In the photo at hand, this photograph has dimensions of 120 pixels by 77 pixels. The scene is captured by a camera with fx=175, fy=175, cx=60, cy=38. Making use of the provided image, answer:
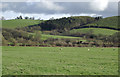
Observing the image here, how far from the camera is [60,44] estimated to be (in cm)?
6456

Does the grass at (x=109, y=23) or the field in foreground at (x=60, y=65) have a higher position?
the grass at (x=109, y=23)

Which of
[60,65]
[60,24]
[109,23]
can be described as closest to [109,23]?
[109,23]

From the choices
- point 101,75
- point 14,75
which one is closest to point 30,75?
point 14,75

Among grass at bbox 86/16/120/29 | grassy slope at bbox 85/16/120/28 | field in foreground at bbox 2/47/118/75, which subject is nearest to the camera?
field in foreground at bbox 2/47/118/75

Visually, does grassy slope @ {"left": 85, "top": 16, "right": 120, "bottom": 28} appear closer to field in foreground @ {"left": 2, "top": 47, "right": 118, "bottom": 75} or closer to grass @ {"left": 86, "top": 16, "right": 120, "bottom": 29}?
grass @ {"left": 86, "top": 16, "right": 120, "bottom": 29}

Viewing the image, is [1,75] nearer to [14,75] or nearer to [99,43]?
[14,75]

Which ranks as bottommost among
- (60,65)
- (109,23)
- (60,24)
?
(60,65)

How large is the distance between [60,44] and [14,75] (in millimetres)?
53296

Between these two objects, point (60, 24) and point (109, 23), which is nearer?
point (109, 23)

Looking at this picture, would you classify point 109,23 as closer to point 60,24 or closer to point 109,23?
point 109,23

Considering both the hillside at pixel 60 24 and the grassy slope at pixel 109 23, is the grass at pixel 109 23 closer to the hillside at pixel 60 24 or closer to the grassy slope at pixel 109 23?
the grassy slope at pixel 109 23

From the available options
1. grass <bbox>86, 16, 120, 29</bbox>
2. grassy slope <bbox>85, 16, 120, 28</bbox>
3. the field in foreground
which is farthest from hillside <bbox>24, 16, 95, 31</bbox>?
the field in foreground

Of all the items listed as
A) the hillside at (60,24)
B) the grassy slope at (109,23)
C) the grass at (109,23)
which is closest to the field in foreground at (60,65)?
the grass at (109,23)

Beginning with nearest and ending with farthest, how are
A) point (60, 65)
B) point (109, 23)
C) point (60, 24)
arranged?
1. point (60, 65)
2. point (109, 23)
3. point (60, 24)
